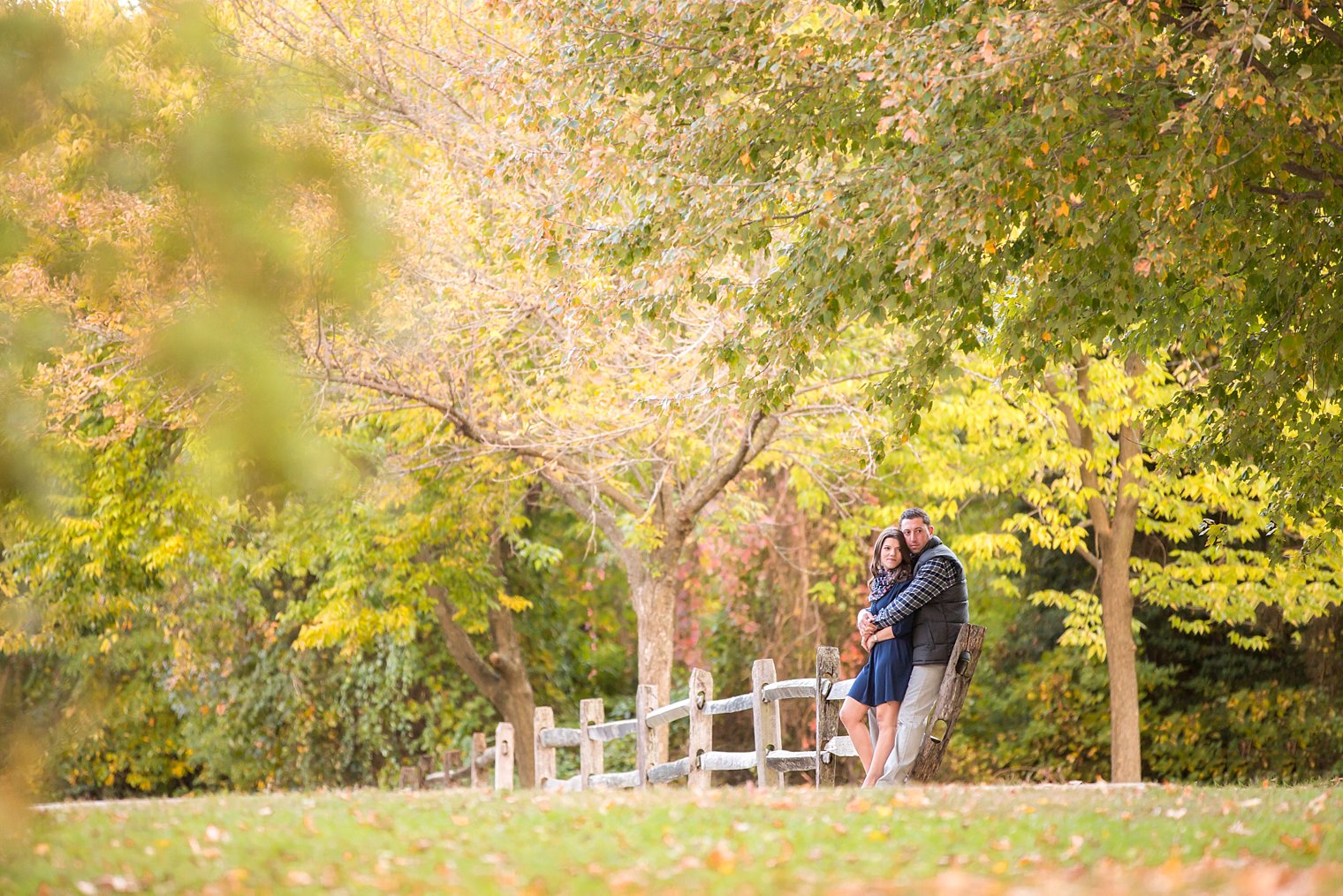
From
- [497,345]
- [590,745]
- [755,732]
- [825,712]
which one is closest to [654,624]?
[590,745]

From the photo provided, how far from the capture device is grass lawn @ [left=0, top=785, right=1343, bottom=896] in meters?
4.83

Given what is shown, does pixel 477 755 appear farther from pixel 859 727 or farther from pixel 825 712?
pixel 859 727

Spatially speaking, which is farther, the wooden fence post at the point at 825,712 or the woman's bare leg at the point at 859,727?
the wooden fence post at the point at 825,712

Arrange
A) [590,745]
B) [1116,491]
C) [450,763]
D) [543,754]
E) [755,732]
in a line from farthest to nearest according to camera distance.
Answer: [450,763] → [1116,491] → [543,754] → [590,745] → [755,732]

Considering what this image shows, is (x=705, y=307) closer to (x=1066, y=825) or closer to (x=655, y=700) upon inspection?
(x=655, y=700)

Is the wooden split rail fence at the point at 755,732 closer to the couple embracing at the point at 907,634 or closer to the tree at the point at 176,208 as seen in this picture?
the couple embracing at the point at 907,634

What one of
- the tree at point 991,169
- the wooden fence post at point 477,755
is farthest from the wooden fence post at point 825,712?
the wooden fence post at point 477,755

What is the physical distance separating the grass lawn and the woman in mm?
1433

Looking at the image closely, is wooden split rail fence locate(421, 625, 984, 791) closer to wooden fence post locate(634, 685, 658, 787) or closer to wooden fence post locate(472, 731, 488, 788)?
wooden fence post locate(634, 685, 658, 787)

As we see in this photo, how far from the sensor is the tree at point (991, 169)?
7.77 metres

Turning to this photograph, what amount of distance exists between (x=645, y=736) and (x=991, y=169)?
21.1ft

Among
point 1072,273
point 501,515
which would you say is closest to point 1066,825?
point 1072,273

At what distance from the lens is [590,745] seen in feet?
44.4

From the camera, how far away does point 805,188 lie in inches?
354
